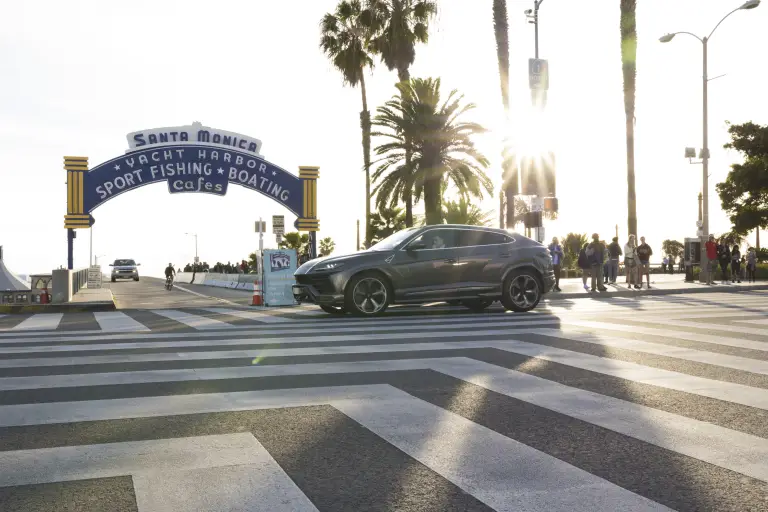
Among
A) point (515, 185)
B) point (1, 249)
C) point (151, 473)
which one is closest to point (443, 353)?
point (151, 473)

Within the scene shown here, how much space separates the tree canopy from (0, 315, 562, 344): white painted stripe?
4431cm

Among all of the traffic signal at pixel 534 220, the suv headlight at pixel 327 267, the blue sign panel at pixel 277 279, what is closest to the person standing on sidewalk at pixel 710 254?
the traffic signal at pixel 534 220

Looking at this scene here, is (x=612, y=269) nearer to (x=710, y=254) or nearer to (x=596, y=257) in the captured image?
(x=710, y=254)

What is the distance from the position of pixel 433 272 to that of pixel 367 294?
1325 mm

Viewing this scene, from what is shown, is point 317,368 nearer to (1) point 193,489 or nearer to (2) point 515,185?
(1) point 193,489

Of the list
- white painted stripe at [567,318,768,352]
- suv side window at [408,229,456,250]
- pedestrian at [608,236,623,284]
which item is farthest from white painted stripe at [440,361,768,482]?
pedestrian at [608,236,623,284]

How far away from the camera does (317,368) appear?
23.0 feet

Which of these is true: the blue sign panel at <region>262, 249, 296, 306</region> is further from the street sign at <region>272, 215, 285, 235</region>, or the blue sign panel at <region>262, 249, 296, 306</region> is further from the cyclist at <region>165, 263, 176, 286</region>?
the cyclist at <region>165, 263, 176, 286</region>

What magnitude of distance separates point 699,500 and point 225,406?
10.4ft

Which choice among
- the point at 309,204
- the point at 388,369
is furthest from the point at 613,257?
the point at 388,369

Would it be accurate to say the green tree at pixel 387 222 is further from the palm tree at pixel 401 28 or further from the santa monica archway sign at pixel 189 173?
the santa monica archway sign at pixel 189 173

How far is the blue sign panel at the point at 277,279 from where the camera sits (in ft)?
63.8

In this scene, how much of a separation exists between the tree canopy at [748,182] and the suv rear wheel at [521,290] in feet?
137

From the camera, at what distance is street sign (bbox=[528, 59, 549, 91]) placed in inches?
1000
